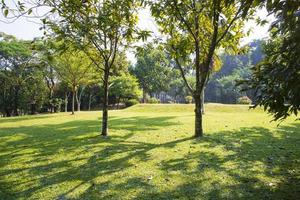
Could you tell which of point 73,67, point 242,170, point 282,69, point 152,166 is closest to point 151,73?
point 73,67

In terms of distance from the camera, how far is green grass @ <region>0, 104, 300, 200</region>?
7.13 m

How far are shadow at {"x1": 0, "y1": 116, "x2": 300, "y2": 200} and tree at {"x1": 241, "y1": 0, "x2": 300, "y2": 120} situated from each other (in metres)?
1.93

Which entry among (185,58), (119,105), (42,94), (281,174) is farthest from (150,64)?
(281,174)

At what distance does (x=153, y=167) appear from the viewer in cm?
912

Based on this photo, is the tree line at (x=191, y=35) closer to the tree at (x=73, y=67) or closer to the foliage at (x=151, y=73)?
the tree at (x=73, y=67)

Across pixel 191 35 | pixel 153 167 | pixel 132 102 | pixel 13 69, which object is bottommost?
pixel 153 167

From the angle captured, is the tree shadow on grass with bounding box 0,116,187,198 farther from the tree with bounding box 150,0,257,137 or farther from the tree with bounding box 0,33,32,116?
the tree with bounding box 0,33,32,116

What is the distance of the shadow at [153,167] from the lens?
7125 millimetres

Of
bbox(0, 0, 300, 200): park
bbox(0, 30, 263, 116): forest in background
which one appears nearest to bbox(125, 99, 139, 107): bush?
bbox(0, 30, 263, 116): forest in background

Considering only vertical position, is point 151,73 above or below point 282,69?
above

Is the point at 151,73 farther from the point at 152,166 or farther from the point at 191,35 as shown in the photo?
the point at 152,166

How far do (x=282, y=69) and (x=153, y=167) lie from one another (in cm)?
444

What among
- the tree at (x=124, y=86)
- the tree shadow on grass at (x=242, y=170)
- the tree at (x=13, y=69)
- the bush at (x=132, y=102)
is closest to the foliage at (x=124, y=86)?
the tree at (x=124, y=86)

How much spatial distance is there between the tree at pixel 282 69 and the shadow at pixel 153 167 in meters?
1.93
